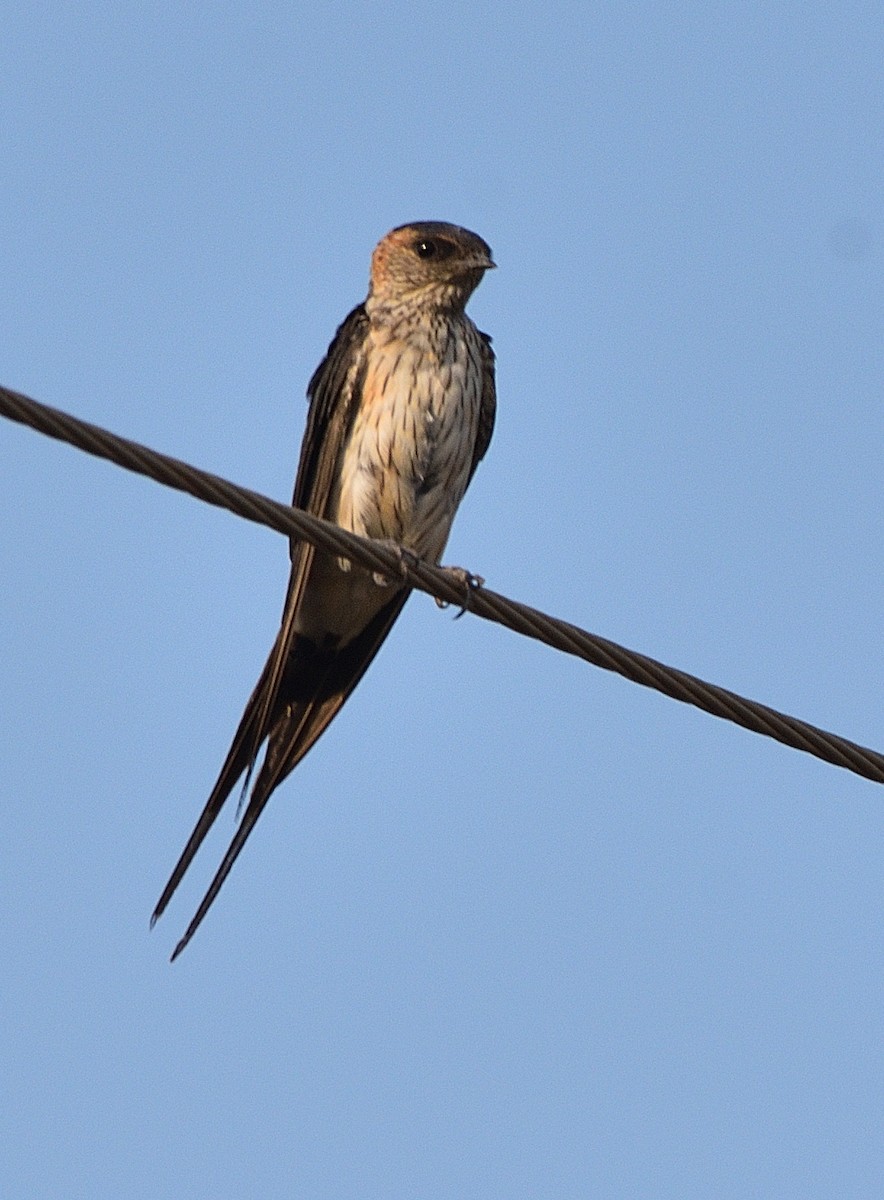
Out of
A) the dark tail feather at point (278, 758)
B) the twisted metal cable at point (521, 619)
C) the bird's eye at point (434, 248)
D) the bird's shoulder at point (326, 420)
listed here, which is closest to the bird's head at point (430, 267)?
the bird's eye at point (434, 248)

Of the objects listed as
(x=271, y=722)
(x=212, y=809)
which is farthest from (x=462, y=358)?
(x=212, y=809)

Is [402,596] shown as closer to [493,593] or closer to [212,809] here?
[212,809]

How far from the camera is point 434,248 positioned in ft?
25.7

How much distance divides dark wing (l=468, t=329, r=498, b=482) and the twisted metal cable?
8.24 ft

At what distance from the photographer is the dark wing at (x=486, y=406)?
25.2 feet

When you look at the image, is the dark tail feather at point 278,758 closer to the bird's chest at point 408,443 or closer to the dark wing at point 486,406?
the bird's chest at point 408,443

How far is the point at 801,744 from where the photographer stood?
4.77 metres

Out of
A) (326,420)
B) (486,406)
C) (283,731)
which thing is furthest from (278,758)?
(486,406)

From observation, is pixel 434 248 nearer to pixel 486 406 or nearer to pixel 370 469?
pixel 486 406

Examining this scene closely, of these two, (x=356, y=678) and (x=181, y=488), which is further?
(x=356, y=678)

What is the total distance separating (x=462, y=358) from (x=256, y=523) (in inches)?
121

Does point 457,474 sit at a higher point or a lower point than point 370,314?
lower

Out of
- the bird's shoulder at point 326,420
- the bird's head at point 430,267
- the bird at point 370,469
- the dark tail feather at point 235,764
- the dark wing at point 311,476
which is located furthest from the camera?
the bird's head at point 430,267

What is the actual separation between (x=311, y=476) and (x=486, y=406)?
0.81 metres
